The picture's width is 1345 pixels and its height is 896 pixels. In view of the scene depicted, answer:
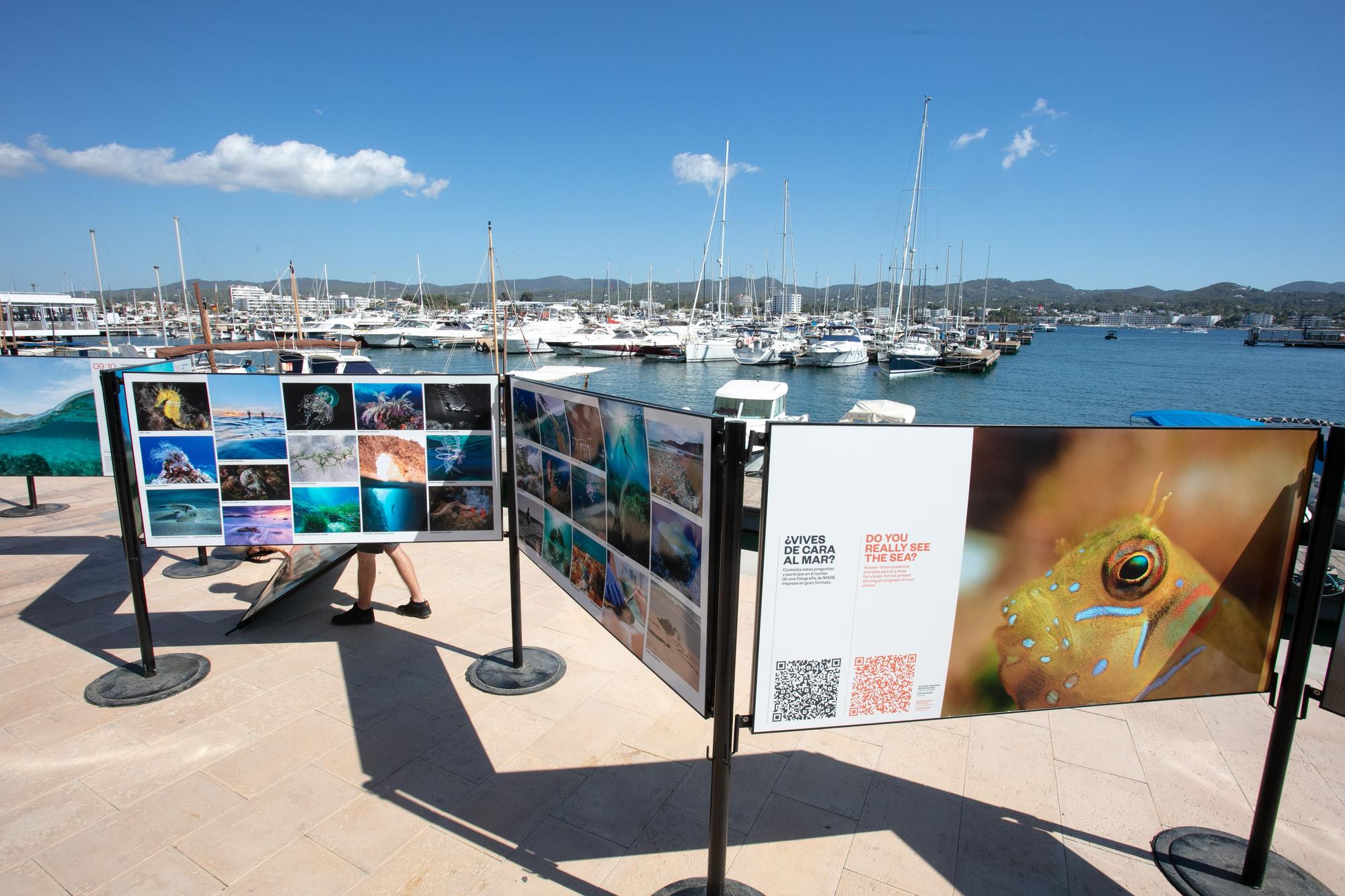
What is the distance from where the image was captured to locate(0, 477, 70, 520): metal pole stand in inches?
341

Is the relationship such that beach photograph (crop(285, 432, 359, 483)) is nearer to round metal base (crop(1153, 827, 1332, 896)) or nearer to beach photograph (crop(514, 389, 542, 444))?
beach photograph (crop(514, 389, 542, 444))

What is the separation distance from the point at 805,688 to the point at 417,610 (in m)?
4.37

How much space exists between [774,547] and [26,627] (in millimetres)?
6707

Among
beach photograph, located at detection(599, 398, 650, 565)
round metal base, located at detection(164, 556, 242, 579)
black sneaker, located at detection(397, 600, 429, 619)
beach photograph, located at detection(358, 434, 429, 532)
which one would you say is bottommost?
round metal base, located at detection(164, 556, 242, 579)

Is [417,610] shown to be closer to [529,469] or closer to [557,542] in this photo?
[529,469]

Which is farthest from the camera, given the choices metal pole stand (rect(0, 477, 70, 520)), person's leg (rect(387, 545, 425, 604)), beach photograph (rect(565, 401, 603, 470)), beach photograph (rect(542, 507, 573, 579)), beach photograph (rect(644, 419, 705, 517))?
metal pole stand (rect(0, 477, 70, 520))

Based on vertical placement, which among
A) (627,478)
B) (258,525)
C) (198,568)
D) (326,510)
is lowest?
(198,568)

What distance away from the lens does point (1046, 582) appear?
106 inches

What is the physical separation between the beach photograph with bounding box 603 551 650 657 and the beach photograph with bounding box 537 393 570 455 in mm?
724

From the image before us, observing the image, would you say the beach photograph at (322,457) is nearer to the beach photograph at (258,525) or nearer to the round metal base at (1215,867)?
the beach photograph at (258,525)

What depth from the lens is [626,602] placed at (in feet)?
10.4

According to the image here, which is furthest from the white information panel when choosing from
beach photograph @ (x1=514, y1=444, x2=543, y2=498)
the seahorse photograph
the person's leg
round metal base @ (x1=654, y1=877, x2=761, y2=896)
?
the person's leg

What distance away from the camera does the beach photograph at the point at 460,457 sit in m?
4.50

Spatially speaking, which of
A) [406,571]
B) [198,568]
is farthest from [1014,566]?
[198,568]
